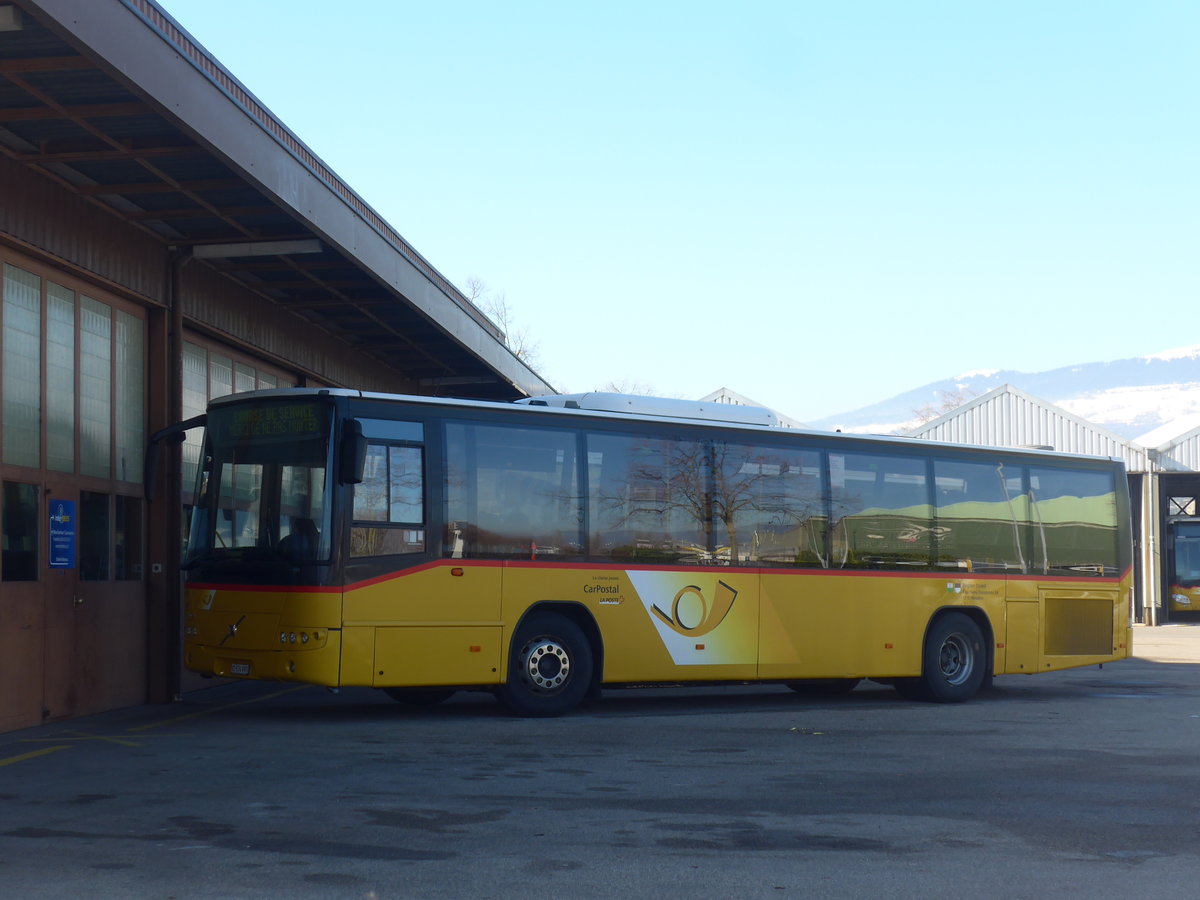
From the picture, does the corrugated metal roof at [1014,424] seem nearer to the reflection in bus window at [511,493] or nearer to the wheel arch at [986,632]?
the wheel arch at [986,632]

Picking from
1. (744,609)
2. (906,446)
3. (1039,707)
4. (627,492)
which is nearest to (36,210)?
(627,492)

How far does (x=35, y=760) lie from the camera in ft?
36.3

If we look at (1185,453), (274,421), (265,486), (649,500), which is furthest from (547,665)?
(1185,453)

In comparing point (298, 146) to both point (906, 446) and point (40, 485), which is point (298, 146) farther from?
point (906, 446)

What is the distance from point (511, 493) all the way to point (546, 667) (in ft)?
5.70

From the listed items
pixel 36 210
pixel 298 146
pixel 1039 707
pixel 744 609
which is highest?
pixel 298 146

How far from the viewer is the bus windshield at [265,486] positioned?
13562 millimetres

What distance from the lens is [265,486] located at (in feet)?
45.8

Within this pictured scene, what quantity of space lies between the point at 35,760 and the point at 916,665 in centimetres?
1023

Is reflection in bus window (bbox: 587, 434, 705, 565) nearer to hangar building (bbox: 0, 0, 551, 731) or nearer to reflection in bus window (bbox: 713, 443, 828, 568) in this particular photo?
reflection in bus window (bbox: 713, 443, 828, 568)

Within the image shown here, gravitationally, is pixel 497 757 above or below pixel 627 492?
below

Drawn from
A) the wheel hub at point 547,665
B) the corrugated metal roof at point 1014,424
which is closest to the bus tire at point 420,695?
the wheel hub at point 547,665

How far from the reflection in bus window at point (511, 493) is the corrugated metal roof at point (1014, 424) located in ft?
119

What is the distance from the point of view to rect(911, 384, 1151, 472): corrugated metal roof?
49.8m
